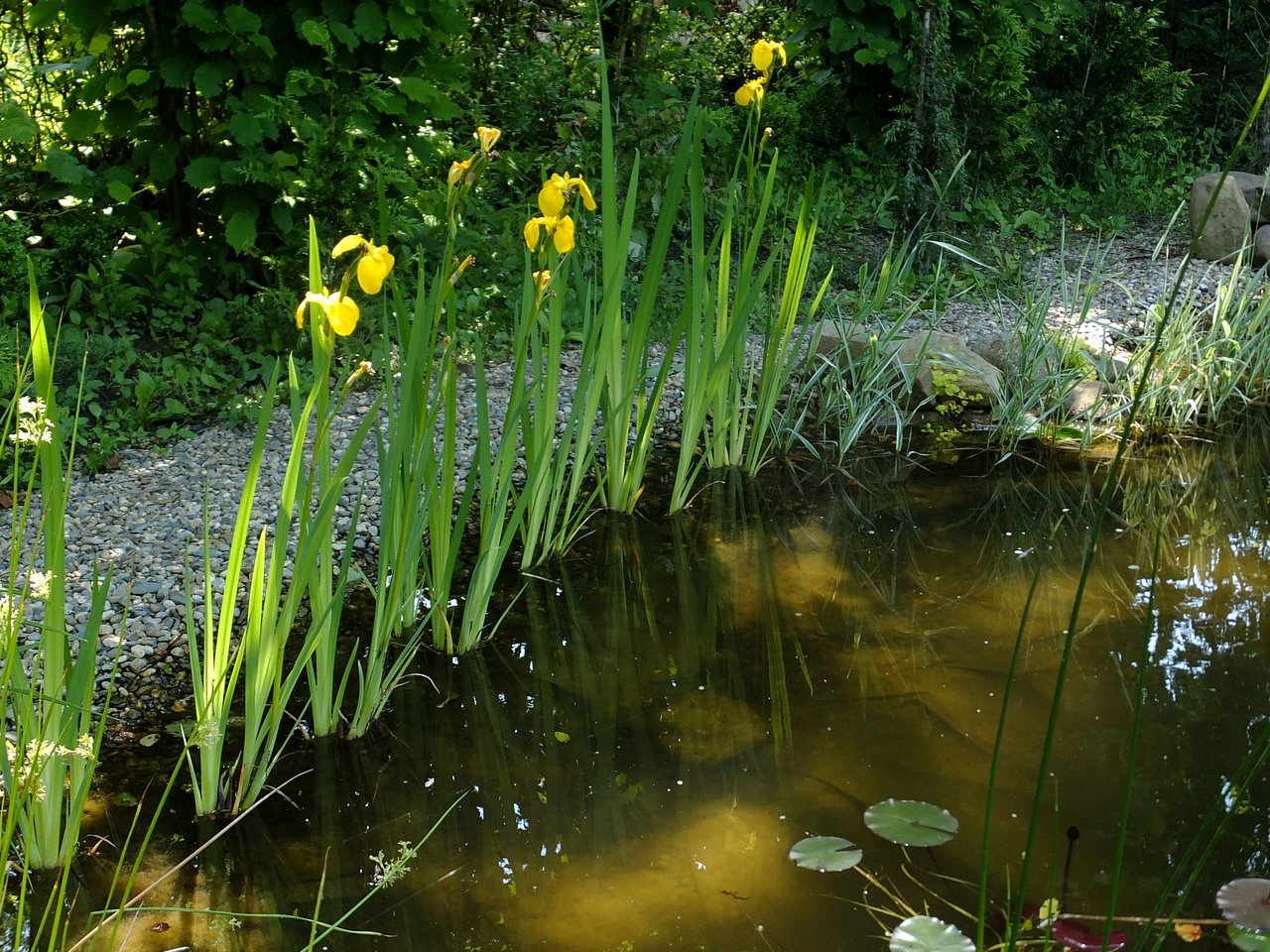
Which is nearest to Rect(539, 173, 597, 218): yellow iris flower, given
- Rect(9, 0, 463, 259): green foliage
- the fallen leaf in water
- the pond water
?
the pond water

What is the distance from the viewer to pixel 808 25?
5.46 m

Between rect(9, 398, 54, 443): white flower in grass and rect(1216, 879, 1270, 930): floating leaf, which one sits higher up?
rect(9, 398, 54, 443): white flower in grass

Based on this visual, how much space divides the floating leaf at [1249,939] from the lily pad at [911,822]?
39 centimetres

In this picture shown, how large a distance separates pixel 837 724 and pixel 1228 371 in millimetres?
2309

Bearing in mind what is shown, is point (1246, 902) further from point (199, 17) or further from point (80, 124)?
point (80, 124)

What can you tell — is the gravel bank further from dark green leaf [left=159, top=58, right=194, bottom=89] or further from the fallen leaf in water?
the fallen leaf in water

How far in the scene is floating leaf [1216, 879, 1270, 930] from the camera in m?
1.54

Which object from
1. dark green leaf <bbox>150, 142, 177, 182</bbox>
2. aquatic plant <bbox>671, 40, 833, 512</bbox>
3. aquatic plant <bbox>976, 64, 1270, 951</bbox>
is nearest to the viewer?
aquatic plant <bbox>976, 64, 1270, 951</bbox>

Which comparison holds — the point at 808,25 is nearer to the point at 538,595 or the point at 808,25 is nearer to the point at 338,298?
the point at 538,595

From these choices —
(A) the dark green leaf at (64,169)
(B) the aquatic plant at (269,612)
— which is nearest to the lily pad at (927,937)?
(B) the aquatic plant at (269,612)

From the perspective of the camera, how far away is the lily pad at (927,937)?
58.4 inches

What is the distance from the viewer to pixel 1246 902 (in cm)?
156

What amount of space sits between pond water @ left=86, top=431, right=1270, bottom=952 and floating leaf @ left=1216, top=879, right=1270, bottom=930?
5cm

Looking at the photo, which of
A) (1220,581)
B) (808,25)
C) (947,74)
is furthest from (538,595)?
(808,25)
